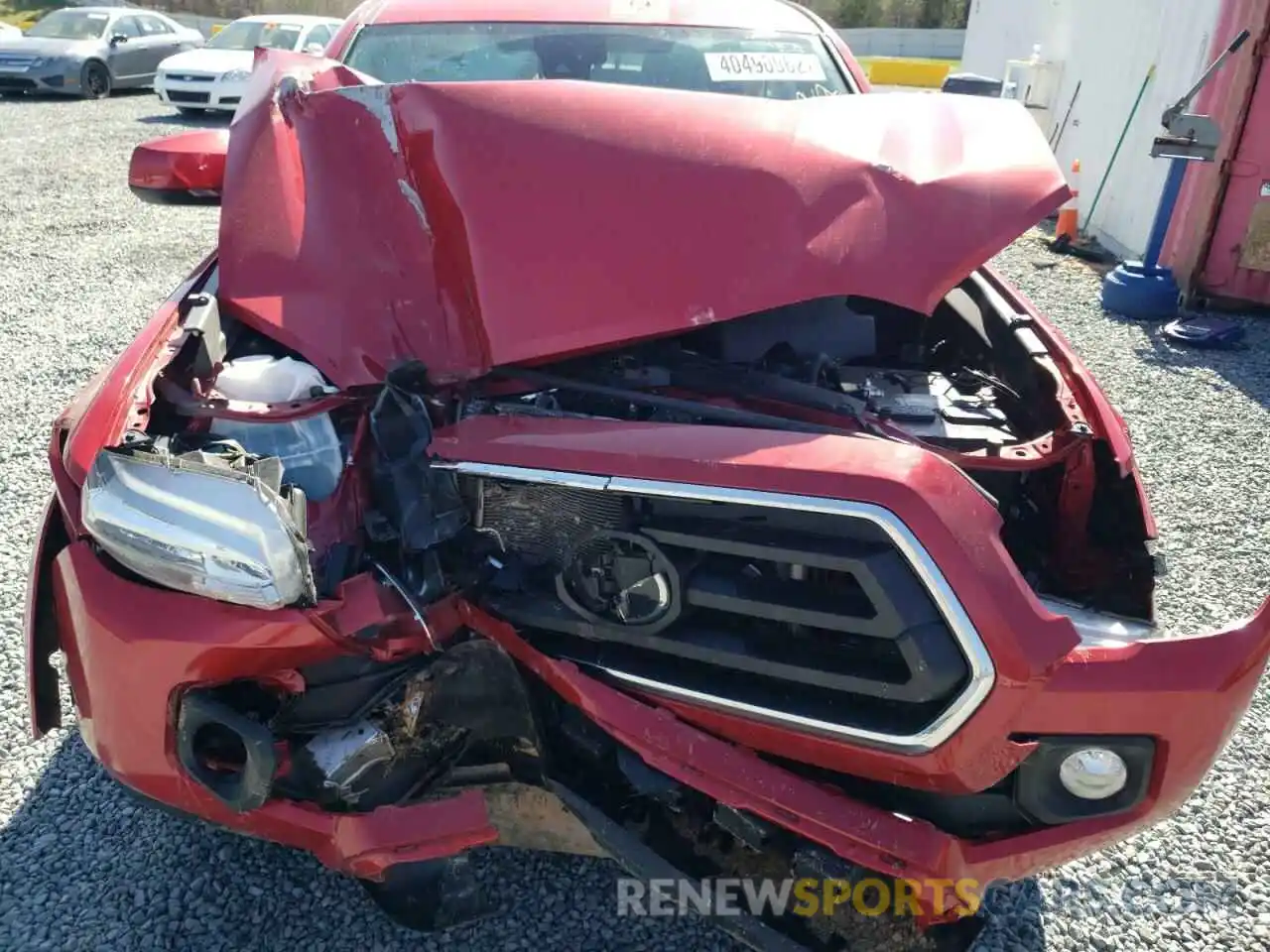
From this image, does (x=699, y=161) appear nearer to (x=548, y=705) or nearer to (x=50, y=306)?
(x=548, y=705)

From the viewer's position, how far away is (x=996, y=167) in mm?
2213

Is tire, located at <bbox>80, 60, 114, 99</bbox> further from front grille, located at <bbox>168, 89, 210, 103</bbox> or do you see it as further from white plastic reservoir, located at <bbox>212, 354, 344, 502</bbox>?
white plastic reservoir, located at <bbox>212, 354, 344, 502</bbox>

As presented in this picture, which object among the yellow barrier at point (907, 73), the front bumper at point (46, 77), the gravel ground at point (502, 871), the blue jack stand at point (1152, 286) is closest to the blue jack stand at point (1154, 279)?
the blue jack stand at point (1152, 286)

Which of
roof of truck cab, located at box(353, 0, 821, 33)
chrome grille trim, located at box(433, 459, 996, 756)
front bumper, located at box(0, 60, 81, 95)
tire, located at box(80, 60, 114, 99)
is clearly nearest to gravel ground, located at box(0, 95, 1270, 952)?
chrome grille trim, located at box(433, 459, 996, 756)

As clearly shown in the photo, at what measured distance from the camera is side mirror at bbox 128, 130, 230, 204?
290 cm

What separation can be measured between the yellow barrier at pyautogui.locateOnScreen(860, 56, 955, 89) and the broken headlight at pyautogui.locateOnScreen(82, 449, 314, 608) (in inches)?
864

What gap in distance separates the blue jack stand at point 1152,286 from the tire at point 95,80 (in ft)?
47.6

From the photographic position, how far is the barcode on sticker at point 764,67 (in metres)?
3.12

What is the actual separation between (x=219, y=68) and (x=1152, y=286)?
11.3 m

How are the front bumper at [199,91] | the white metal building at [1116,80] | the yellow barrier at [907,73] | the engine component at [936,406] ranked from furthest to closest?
the yellow barrier at [907,73]
the front bumper at [199,91]
the white metal building at [1116,80]
the engine component at [936,406]

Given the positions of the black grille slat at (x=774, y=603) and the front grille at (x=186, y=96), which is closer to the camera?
the black grille slat at (x=774, y=603)

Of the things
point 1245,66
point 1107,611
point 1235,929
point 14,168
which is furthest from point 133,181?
point 14,168

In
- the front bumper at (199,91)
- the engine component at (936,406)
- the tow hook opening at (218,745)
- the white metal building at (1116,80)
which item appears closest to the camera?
the tow hook opening at (218,745)

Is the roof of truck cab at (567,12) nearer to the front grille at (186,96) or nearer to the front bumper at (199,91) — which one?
the front bumper at (199,91)
